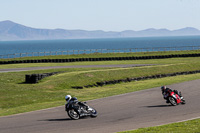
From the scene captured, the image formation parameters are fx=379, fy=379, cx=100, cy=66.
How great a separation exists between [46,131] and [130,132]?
3506mm

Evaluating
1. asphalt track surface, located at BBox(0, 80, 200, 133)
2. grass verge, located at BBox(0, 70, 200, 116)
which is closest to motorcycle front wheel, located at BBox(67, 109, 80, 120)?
asphalt track surface, located at BBox(0, 80, 200, 133)

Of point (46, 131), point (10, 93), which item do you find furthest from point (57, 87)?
point (46, 131)

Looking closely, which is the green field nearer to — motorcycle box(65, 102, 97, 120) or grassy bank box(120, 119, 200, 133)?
motorcycle box(65, 102, 97, 120)

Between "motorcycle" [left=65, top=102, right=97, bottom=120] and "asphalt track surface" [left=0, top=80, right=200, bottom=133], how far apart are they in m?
0.25

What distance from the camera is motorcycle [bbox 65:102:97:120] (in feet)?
57.8

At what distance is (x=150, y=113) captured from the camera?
60.9 ft

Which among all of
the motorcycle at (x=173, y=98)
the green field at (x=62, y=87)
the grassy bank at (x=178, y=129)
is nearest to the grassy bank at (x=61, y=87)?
the green field at (x=62, y=87)

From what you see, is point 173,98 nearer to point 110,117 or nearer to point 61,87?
point 110,117

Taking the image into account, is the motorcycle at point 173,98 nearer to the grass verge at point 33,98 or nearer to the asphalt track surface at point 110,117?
the asphalt track surface at point 110,117

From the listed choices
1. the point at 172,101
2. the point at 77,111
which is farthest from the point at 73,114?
the point at 172,101

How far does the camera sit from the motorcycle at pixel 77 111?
17606 millimetres

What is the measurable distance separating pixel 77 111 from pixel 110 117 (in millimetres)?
1593

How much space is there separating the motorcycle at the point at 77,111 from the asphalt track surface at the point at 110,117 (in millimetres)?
251

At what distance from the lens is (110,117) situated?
58.8ft
